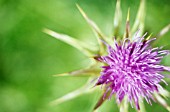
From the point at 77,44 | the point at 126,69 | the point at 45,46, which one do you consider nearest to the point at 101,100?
the point at 126,69

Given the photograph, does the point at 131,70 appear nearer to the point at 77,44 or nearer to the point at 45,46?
the point at 77,44

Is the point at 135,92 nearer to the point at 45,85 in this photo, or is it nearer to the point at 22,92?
the point at 45,85

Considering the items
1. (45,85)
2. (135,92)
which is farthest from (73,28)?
(135,92)

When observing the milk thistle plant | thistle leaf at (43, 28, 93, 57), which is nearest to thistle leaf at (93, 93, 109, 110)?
the milk thistle plant

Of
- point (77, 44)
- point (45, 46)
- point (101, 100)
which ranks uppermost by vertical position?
point (45, 46)

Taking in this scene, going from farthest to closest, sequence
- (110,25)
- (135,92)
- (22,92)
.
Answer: (22,92)
(110,25)
(135,92)

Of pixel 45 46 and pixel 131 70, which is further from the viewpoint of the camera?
pixel 45 46
